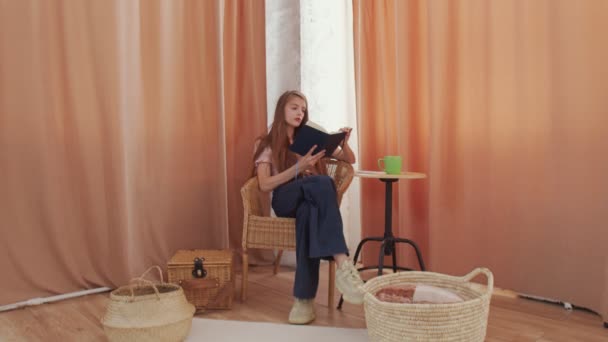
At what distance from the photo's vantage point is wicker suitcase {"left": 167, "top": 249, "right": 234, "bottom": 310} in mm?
1967

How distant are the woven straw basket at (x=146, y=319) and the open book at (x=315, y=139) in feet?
2.35

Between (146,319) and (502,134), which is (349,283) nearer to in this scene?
(146,319)

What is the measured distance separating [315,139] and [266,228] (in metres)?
0.47

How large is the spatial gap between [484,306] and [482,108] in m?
1.05

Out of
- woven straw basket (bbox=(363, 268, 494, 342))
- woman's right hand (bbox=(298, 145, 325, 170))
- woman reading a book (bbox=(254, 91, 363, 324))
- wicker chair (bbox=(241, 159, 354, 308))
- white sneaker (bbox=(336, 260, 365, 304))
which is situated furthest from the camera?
wicker chair (bbox=(241, 159, 354, 308))

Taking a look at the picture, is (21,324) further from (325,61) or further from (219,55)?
(325,61)

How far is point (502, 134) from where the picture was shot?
6.91 ft

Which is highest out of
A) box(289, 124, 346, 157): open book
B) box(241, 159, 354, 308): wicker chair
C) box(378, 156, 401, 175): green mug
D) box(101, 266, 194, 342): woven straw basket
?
box(289, 124, 346, 157): open book

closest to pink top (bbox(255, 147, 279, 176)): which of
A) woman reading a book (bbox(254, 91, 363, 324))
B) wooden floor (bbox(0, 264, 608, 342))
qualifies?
woman reading a book (bbox(254, 91, 363, 324))

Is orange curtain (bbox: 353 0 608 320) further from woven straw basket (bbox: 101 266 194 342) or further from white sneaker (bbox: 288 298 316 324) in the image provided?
woven straw basket (bbox: 101 266 194 342)

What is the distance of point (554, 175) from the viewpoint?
6.43 feet

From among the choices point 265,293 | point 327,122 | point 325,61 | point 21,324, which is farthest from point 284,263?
point 21,324

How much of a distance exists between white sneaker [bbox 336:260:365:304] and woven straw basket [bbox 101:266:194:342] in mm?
524

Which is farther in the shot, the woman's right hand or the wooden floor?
the woman's right hand
